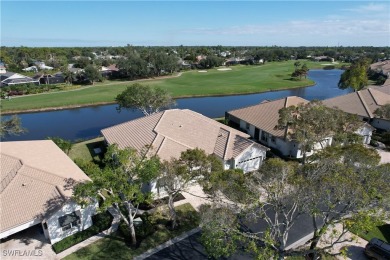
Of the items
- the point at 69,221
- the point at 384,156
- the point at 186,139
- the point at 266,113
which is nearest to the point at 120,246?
the point at 69,221

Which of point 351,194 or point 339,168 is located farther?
point 339,168

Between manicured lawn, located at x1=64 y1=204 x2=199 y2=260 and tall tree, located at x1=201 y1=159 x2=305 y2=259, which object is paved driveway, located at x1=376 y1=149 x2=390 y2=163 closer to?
tall tree, located at x1=201 y1=159 x2=305 y2=259

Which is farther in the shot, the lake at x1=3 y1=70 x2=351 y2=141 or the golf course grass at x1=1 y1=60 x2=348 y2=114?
the golf course grass at x1=1 y1=60 x2=348 y2=114

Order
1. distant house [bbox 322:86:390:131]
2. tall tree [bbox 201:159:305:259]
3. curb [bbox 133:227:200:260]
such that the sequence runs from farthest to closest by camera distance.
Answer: distant house [bbox 322:86:390:131] < curb [bbox 133:227:200:260] < tall tree [bbox 201:159:305:259]

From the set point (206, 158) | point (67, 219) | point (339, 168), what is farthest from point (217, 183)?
point (67, 219)

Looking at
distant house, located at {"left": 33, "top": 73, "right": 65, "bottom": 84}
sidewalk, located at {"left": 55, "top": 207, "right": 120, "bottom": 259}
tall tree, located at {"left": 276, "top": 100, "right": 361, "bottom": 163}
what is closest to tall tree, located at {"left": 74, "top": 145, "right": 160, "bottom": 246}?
sidewalk, located at {"left": 55, "top": 207, "right": 120, "bottom": 259}

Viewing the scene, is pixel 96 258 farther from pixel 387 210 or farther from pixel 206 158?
pixel 387 210

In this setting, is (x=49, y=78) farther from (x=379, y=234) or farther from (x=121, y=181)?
(x=379, y=234)
